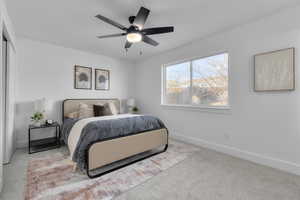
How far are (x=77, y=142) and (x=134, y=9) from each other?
2.25 metres

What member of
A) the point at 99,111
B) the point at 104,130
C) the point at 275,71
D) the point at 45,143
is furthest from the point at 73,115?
the point at 275,71

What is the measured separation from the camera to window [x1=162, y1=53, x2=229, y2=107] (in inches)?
122

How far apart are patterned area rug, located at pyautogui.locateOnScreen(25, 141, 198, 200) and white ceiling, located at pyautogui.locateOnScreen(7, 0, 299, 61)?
254cm

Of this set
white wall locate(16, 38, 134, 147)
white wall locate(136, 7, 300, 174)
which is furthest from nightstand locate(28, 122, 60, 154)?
white wall locate(136, 7, 300, 174)

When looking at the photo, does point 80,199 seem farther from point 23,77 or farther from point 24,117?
point 23,77

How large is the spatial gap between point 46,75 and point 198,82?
3835 mm

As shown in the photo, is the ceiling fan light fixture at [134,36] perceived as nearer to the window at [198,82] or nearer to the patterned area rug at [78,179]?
the window at [198,82]

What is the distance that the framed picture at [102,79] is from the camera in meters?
4.38

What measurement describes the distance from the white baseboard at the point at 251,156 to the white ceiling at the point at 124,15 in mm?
2430

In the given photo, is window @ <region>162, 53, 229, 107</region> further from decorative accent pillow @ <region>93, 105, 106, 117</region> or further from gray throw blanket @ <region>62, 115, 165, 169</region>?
decorative accent pillow @ <region>93, 105, 106, 117</region>

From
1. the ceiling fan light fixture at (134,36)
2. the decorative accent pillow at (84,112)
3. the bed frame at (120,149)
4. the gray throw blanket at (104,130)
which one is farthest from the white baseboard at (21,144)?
the ceiling fan light fixture at (134,36)

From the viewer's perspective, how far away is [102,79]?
14.8ft

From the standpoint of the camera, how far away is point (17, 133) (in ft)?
10.6

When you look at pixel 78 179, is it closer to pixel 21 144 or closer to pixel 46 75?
pixel 21 144
